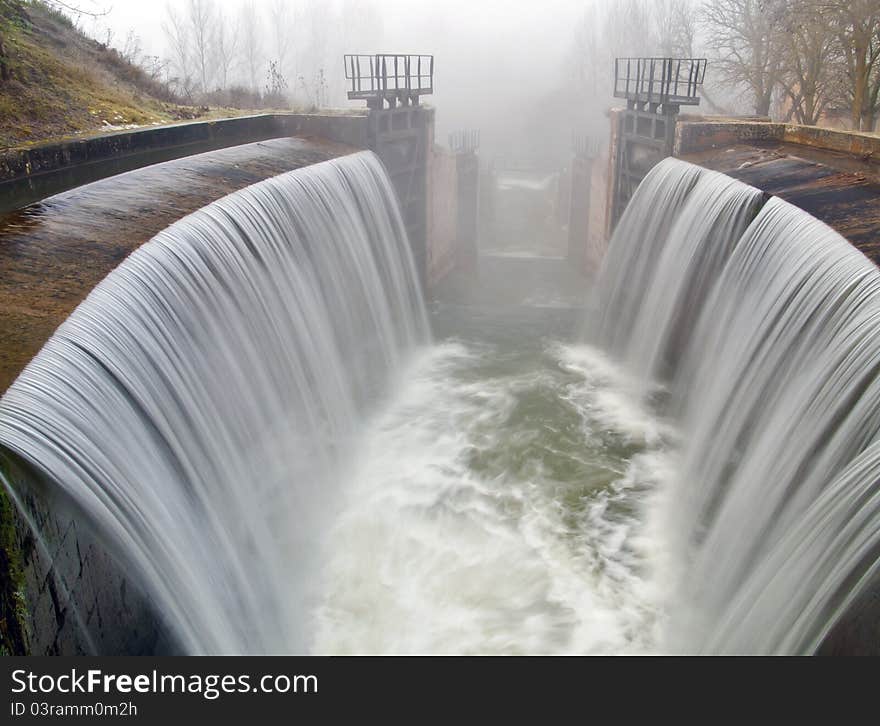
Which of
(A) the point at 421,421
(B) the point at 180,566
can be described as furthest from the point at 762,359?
(B) the point at 180,566

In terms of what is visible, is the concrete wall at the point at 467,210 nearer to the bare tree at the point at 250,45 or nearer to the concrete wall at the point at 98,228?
the concrete wall at the point at 98,228

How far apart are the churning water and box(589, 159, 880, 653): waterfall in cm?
3

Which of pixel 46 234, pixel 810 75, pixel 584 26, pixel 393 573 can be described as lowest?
pixel 393 573

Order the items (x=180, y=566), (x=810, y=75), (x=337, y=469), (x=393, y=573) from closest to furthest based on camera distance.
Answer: (x=180, y=566) < (x=393, y=573) < (x=337, y=469) < (x=810, y=75)

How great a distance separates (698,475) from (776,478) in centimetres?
234

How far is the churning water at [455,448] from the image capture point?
5414 mm

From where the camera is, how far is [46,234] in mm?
7672

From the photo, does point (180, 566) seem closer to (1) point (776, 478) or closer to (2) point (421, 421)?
(1) point (776, 478)

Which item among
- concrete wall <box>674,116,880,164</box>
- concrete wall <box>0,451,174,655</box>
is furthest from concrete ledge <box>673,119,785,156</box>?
concrete wall <box>0,451,174,655</box>

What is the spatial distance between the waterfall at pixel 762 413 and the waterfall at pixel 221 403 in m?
4.11

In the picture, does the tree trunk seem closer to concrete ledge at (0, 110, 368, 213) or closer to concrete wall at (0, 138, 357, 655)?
concrete ledge at (0, 110, 368, 213)

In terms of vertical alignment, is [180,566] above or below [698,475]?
above

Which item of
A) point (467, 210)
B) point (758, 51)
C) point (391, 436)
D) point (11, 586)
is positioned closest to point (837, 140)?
point (391, 436)

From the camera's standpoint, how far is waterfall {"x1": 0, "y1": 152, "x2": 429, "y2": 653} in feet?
16.3
